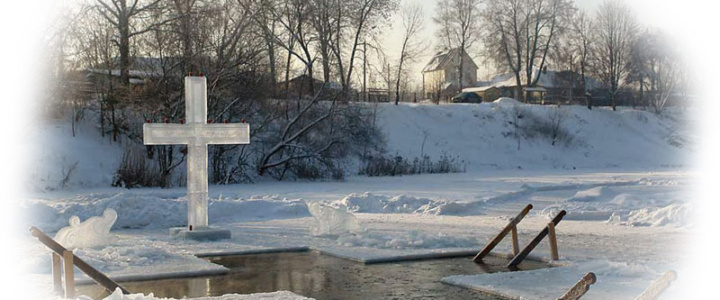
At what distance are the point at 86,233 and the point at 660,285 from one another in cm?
981

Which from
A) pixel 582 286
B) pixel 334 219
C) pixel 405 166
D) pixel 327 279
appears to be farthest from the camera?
pixel 405 166

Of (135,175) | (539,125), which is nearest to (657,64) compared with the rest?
(539,125)

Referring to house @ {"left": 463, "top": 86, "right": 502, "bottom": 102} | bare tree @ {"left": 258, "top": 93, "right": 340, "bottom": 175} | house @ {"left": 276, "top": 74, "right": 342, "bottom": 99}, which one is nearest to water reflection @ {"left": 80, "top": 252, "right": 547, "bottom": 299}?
bare tree @ {"left": 258, "top": 93, "right": 340, "bottom": 175}

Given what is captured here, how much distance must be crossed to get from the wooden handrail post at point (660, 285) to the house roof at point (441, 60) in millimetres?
74125

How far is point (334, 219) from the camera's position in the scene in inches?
634

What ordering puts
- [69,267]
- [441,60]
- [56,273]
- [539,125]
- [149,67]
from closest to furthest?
[69,267] < [56,273] < [149,67] < [539,125] < [441,60]

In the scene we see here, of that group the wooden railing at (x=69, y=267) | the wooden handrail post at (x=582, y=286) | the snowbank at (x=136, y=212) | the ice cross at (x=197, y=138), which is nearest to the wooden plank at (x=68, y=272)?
the wooden railing at (x=69, y=267)

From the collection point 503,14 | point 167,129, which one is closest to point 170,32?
point 167,129

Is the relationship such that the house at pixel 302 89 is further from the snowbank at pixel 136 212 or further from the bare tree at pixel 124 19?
the snowbank at pixel 136 212

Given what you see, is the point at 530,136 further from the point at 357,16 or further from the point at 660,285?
the point at 660,285

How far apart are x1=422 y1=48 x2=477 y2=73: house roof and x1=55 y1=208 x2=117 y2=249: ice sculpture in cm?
6804

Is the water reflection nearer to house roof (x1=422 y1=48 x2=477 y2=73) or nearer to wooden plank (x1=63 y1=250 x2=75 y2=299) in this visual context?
wooden plank (x1=63 y1=250 x2=75 y2=299)

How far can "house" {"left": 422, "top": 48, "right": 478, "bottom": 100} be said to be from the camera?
86.1 meters

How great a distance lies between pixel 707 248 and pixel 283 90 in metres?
26.2
